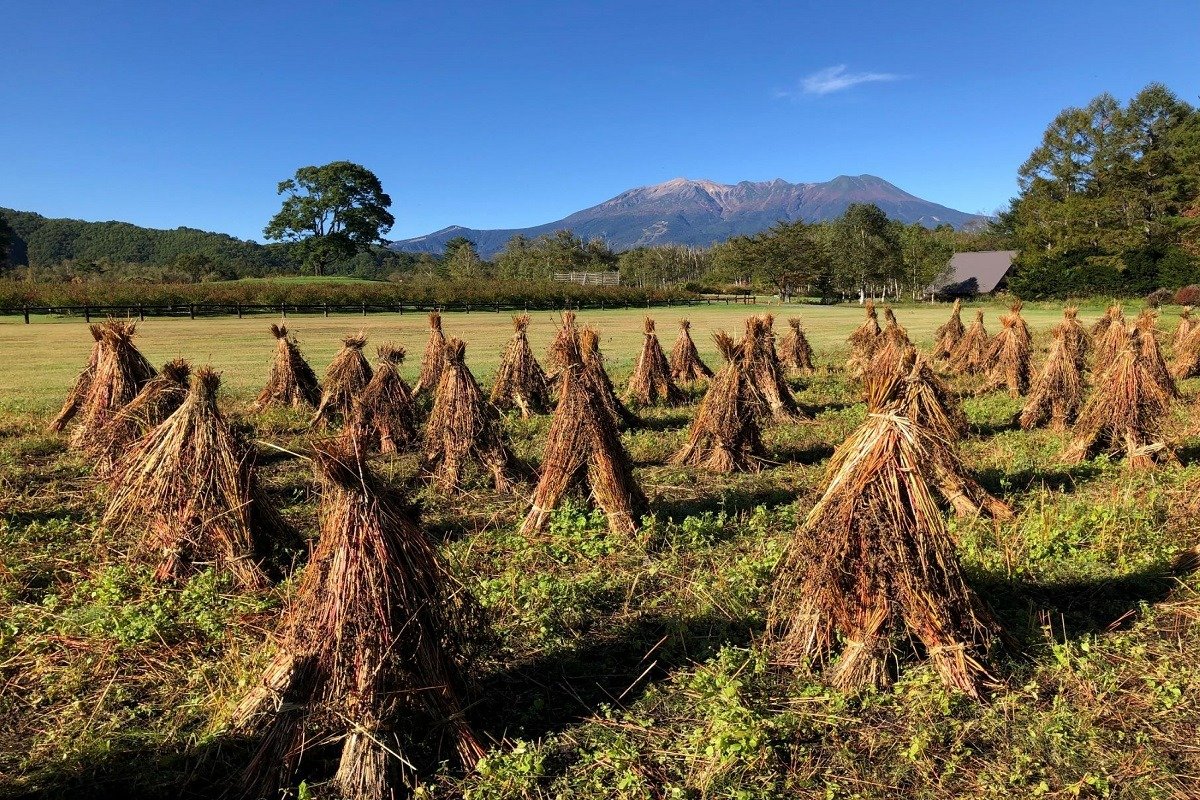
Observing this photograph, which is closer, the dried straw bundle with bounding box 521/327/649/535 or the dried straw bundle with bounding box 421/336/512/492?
the dried straw bundle with bounding box 521/327/649/535

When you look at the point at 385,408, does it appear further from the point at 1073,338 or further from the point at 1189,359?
the point at 1189,359

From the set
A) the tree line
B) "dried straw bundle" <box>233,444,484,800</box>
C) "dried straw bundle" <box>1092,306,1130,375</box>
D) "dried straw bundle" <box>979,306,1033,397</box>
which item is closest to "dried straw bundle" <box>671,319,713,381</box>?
"dried straw bundle" <box>979,306,1033,397</box>

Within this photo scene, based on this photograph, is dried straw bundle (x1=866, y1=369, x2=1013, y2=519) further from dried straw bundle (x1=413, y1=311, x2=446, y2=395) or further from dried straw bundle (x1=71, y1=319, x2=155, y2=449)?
dried straw bundle (x1=71, y1=319, x2=155, y2=449)

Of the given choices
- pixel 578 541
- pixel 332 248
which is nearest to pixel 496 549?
pixel 578 541

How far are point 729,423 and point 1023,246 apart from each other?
66.6 m

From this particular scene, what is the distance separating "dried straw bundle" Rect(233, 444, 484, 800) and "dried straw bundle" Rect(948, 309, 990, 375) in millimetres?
16778

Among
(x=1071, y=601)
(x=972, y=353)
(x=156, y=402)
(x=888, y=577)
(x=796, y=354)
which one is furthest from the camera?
(x=796, y=354)

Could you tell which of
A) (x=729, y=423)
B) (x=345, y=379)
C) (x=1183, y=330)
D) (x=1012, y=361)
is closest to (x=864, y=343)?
(x=1012, y=361)

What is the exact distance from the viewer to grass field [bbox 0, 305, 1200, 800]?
326 cm

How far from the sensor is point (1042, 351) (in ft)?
70.1

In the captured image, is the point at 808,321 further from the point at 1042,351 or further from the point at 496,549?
the point at 496,549

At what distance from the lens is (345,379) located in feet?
35.9

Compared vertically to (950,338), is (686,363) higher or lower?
lower

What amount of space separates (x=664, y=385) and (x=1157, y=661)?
10.2 metres
